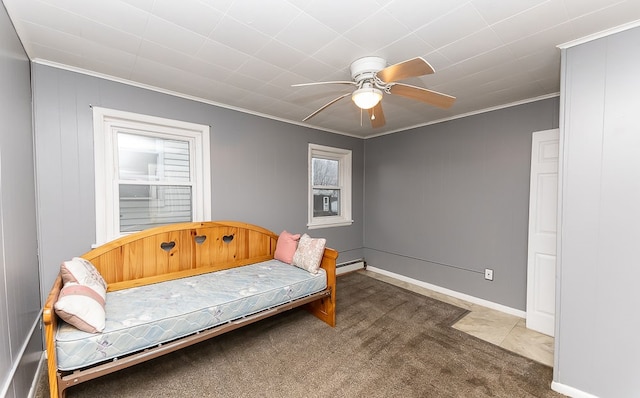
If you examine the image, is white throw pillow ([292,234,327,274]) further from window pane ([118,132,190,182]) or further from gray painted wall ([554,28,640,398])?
gray painted wall ([554,28,640,398])

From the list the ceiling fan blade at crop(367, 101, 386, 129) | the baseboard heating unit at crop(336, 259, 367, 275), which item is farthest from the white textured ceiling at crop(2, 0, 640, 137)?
the baseboard heating unit at crop(336, 259, 367, 275)

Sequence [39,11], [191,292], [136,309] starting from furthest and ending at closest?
1. [191,292]
2. [136,309]
3. [39,11]

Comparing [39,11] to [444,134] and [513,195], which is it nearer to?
[444,134]

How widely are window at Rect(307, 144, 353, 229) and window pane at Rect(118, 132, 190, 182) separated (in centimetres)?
179

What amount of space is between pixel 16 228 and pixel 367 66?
2541 millimetres

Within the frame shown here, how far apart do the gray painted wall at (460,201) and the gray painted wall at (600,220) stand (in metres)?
1.18

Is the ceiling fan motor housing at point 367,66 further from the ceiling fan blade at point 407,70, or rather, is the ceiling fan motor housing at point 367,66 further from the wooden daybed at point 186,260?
the wooden daybed at point 186,260

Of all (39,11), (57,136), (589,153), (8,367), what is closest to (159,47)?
(39,11)

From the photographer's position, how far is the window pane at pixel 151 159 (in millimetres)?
2566

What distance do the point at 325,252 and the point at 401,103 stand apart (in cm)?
190

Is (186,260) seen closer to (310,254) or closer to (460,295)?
(310,254)

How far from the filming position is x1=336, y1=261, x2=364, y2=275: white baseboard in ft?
14.3

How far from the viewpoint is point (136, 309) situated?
182 centimetres

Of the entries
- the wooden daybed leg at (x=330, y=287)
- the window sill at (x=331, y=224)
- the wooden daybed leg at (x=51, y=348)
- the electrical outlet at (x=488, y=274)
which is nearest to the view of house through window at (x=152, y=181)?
the wooden daybed leg at (x=51, y=348)
